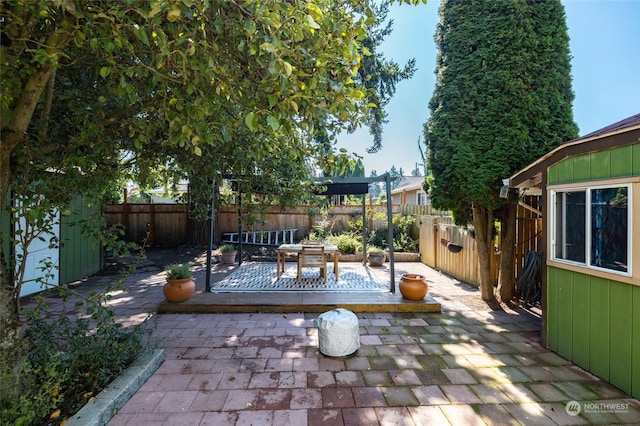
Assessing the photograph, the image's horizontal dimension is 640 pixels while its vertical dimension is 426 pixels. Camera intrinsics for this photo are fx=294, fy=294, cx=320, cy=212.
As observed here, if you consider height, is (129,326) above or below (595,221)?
below

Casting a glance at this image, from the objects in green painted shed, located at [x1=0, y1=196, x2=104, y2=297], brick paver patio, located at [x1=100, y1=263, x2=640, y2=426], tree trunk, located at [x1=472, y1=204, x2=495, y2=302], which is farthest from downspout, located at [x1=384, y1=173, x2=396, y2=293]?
green painted shed, located at [x1=0, y1=196, x2=104, y2=297]

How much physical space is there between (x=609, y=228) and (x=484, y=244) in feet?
8.07

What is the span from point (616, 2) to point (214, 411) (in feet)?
28.6

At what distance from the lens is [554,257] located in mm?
3514

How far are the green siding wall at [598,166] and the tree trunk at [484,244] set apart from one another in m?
1.83

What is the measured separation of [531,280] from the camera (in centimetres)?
498

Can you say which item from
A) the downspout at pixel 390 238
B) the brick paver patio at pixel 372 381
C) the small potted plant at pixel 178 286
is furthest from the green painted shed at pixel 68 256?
the downspout at pixel 390 238

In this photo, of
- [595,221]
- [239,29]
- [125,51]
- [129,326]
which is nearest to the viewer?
[239,29]

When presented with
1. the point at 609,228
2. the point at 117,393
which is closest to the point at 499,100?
the point at 609,228

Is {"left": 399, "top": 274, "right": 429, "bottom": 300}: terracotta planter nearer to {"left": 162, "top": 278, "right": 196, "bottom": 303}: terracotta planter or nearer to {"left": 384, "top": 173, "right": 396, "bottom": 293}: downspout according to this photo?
{"left": 384, "top": 173, "right": 396, "bottom": 293}: downspout

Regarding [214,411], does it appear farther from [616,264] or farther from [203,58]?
[616,264]

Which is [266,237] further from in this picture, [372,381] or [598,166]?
[598,166]

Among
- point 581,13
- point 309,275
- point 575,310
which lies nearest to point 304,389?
point 575,310

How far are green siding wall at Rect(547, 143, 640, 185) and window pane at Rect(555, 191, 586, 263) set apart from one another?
20 cm
